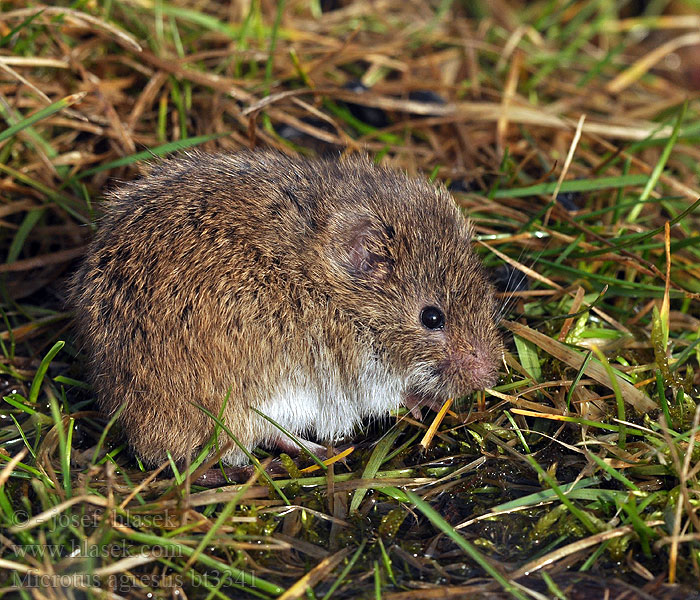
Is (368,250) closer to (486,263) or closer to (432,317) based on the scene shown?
(432,317)

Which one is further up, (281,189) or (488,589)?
(281,189)

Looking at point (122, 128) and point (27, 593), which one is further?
point (122, 128)

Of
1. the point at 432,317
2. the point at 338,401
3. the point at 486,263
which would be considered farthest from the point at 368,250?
the point at 486,263

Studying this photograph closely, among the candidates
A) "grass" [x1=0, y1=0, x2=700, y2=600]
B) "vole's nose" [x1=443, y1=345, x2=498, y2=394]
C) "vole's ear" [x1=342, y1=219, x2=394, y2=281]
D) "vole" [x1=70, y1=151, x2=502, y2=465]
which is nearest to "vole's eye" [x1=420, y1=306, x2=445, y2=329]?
"vole" [x1=70, y1=151, x2=502, y2=465]

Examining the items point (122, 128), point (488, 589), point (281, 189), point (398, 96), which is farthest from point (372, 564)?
point (398, 96)

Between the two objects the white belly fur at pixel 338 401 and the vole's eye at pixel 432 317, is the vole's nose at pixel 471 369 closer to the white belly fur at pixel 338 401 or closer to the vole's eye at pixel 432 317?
the vole's eye at pixel 432 317

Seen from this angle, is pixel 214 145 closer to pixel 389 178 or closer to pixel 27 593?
pixel 389 178

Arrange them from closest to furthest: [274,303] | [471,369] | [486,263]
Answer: [274,303]
[471,369]
[486,263]
